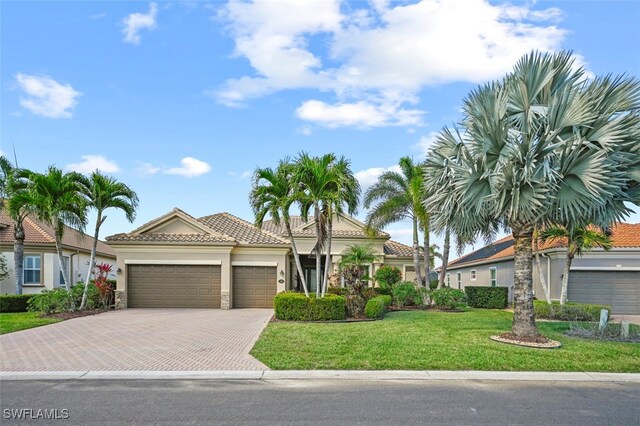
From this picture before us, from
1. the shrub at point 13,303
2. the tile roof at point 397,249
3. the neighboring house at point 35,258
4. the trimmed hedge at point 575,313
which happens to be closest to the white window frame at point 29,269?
the neighboring house at point 35,258

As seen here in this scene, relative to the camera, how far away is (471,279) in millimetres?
32562

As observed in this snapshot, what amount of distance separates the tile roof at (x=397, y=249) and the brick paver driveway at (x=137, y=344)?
13.2m

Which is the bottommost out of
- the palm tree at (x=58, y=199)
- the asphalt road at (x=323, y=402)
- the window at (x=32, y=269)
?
the asphalt road at (x=323, y=402)

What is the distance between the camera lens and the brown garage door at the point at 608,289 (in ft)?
72.8

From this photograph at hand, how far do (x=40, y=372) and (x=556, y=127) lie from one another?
491 inches

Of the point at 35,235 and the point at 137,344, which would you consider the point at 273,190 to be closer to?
the point at 137,344

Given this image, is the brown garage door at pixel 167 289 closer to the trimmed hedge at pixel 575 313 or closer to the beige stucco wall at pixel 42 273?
the beige stucco wall at pixel 42 273

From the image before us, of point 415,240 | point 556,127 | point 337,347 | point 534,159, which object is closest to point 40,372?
point 337,347

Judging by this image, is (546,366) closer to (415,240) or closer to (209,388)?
(209,388)

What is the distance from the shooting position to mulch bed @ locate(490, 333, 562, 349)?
11219mm

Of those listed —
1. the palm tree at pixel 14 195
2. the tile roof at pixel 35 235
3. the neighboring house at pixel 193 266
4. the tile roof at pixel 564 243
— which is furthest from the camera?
the tile roof at pixel 35 235

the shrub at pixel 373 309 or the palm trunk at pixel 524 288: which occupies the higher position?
the palm trunk at pixel 524 288

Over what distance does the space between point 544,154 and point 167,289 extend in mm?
17259

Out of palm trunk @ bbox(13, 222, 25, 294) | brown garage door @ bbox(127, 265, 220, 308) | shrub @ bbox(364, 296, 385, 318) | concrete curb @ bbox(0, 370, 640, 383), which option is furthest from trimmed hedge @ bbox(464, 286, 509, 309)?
palm trunk @ bbox(13, 222, 25, 294)
